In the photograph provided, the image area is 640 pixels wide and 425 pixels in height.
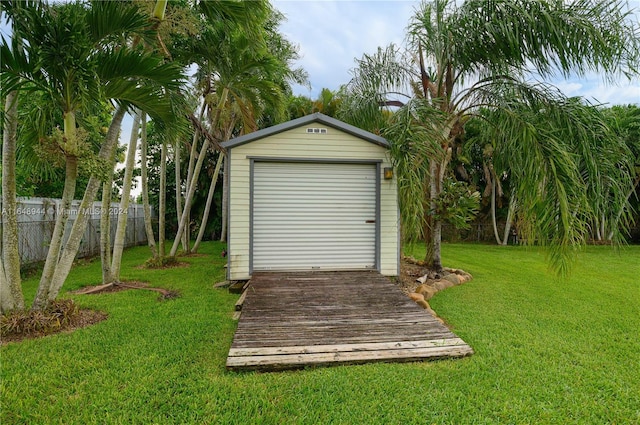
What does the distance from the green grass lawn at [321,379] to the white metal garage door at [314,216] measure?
1.56m

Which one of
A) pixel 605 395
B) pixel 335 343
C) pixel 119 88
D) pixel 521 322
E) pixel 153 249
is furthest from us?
pixel 153 249

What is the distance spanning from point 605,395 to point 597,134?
3775 millimetres

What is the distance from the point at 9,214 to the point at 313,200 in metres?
3.87

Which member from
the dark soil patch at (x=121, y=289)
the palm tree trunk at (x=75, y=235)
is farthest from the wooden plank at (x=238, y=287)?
the palm tree trunk at (x=75, y=235)

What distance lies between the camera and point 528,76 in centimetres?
545

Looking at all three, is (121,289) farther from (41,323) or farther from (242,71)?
(242,71)

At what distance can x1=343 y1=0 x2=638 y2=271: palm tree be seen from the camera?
426 cm

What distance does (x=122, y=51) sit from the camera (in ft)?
10.8

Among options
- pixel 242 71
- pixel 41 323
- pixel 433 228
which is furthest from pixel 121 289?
pixel 433 228

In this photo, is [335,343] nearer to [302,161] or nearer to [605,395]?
[605,395]

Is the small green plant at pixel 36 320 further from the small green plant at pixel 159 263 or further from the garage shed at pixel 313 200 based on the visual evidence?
the small green plant at pixel 159 263

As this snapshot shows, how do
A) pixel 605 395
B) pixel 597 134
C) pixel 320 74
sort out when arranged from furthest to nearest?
1. pixel 320 74
2. pixel 597 134
3. pixel 605 395

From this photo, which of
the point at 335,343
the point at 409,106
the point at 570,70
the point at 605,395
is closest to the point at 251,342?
the point at 335,343

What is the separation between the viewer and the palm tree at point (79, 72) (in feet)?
9.59
